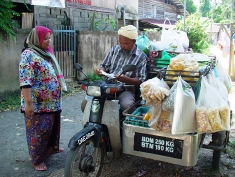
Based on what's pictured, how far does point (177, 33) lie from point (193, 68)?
5.47 ft

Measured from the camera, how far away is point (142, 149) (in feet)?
8.77

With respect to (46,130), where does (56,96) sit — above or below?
above

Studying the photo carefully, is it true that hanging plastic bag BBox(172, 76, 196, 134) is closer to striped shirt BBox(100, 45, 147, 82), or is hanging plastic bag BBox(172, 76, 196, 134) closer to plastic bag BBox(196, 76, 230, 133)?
plastic bag BBox(196, 76, 230, 133)

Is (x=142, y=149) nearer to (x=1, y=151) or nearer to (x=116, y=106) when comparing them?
(x=116, y=106)

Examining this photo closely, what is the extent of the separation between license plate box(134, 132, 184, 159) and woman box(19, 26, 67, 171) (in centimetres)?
122

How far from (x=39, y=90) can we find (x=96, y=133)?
3.02 feet

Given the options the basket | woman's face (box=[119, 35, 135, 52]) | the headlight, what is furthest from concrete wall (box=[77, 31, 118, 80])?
the basket

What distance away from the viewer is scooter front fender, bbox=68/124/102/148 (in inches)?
98.5

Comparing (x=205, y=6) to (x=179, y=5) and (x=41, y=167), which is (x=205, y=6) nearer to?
(x=179, y=5)

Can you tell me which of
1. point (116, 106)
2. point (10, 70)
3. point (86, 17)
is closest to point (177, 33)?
point (116, 106)

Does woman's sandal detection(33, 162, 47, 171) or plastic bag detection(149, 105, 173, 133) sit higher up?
plastic bag detection(149, 105, 173, 133)

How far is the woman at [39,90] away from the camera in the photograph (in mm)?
2959

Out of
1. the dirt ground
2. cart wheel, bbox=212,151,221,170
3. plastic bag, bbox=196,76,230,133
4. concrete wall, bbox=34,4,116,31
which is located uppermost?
concrete wall, bbox=34,4,116,31

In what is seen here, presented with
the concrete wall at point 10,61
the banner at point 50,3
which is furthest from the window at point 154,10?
the concrete wall at point 10,61
